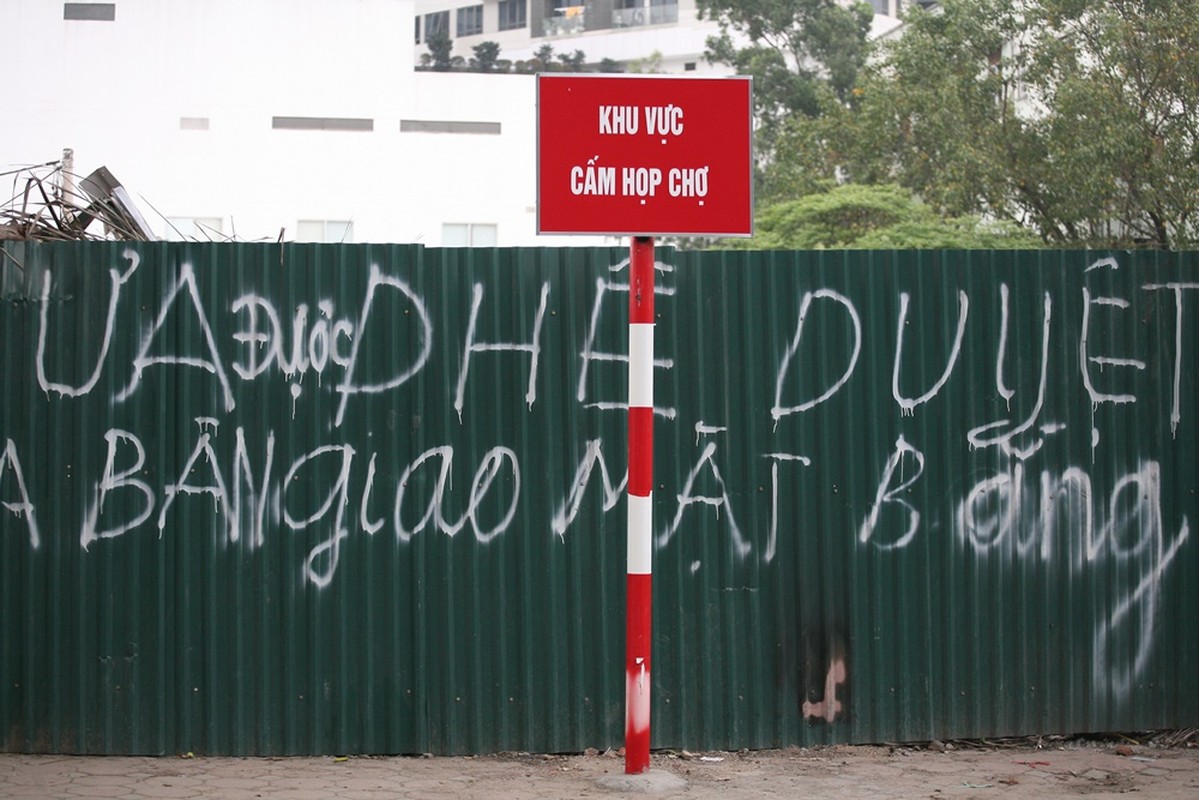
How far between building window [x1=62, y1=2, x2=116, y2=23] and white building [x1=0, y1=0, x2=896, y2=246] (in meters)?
0.05

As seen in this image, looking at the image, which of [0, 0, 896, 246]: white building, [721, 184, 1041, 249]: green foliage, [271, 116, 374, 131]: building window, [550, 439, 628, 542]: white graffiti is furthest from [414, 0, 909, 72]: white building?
[550, 439, 628, 542]: white graffiti

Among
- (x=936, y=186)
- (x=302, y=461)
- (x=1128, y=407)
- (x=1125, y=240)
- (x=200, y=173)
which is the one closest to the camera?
(x=302, y=461)

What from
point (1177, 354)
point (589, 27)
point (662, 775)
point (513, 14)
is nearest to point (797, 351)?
point (1177, 354)

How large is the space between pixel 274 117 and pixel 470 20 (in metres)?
61.5

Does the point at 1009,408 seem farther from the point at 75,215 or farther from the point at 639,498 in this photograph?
the point at 75,215

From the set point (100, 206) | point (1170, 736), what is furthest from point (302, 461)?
point (1170, 736)

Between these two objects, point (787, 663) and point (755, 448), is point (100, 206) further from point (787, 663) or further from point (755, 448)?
point (787, 663)

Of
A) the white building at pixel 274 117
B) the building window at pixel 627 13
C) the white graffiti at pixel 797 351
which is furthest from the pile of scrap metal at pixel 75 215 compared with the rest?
the building window at pixel 627 13

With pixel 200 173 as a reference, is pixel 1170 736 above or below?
below

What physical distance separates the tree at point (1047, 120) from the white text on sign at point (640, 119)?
1614 centimetres

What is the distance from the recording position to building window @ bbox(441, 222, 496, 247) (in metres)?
40.6

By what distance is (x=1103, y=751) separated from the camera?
19.9 feet

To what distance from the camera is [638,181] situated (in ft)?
17.6

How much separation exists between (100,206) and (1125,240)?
19.0 m
